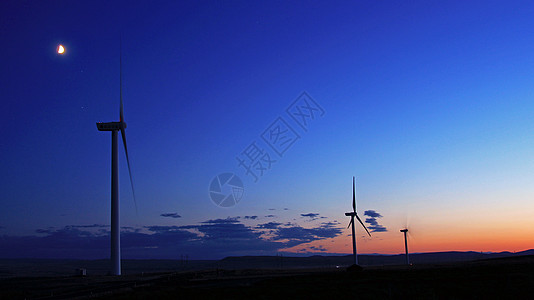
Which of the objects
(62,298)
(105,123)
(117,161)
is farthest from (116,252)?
(62,298)

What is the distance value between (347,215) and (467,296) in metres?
97.2

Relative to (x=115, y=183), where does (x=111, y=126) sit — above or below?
above

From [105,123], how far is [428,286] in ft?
262

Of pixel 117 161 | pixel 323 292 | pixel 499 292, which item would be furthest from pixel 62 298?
pixel 499 292

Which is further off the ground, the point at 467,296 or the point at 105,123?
the point at 105,123

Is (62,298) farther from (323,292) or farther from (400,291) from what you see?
(400,291)

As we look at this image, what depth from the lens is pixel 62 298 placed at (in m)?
68.0

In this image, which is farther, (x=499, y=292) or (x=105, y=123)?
(x=105, y=123)

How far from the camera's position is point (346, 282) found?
87312 millimetres

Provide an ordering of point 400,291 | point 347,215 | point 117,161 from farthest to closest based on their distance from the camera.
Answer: point 347,215 < point 117,161 < point 400,291

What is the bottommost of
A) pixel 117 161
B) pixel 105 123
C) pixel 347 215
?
pixel 347 215

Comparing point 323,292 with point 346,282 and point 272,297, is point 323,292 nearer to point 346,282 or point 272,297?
point 272,297

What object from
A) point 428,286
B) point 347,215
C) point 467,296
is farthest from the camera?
point 347,215

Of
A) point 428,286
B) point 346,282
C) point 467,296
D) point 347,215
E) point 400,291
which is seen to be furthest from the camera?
point 347,215
